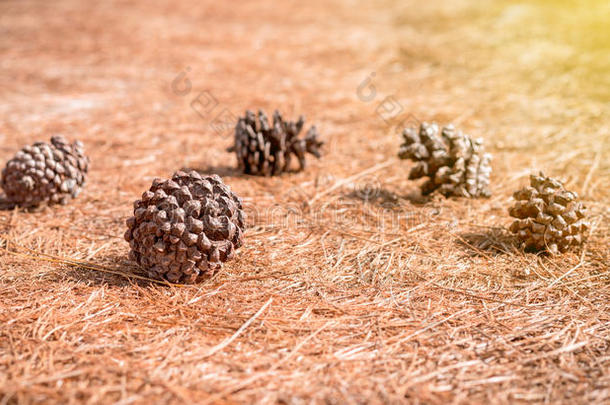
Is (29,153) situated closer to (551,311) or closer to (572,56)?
(551,311)

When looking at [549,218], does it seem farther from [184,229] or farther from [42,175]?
[42,175]

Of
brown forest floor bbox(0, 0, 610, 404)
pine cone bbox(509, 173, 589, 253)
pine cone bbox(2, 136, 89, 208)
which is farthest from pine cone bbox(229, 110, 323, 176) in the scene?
pine cone bbox(509, 173, 589, 253)

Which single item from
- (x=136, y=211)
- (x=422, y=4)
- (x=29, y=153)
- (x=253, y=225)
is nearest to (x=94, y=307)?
(x=136, y=211)

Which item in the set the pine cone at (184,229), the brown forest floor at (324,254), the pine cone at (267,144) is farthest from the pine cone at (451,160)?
the pine cone at (184,229)

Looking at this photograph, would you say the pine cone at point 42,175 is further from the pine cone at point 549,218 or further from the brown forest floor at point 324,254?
the pine cone at point 549,218

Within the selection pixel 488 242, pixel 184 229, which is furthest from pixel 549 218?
pixel 184 229
